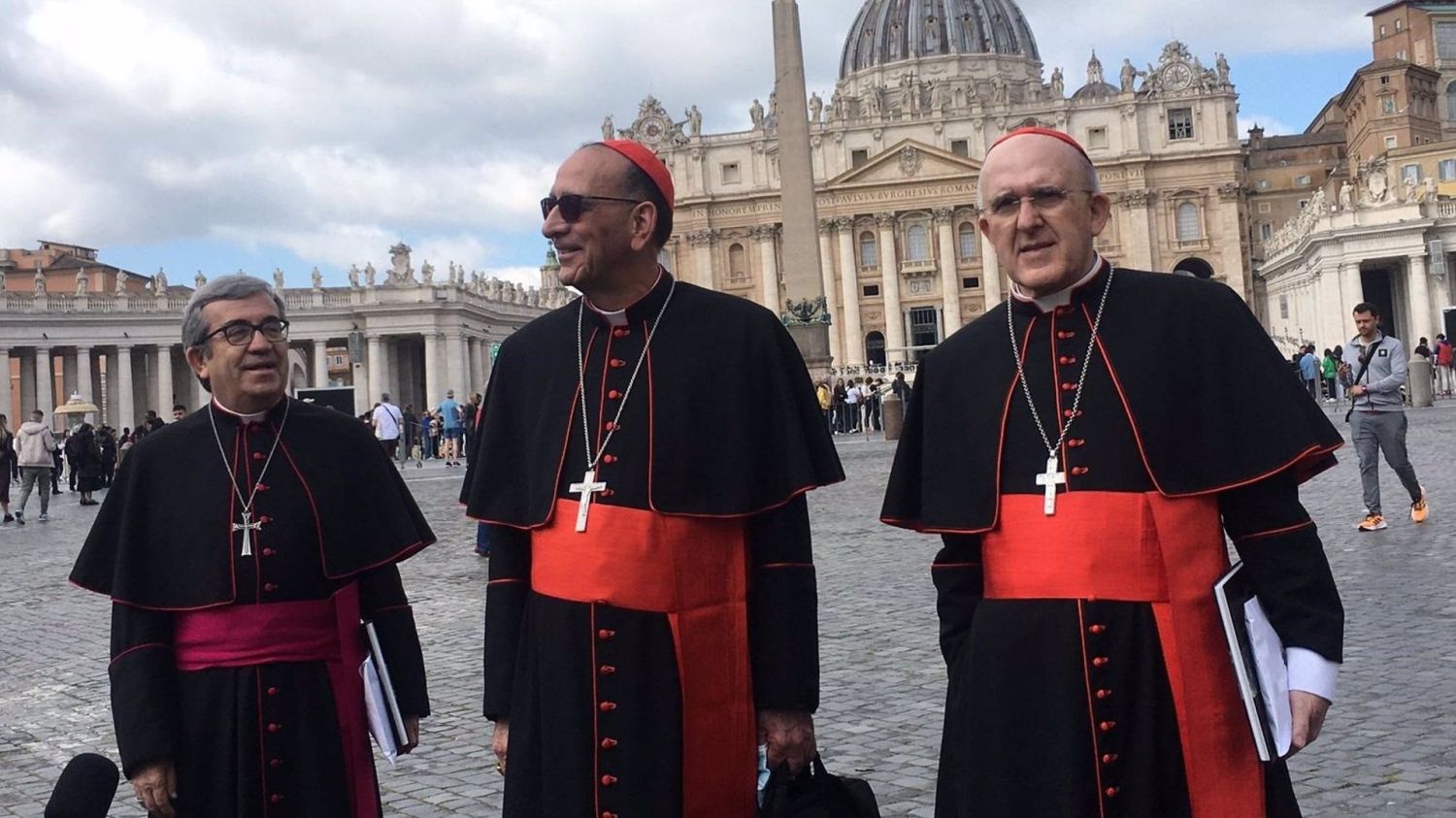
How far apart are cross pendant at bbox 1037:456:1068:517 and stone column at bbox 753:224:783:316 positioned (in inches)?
2858

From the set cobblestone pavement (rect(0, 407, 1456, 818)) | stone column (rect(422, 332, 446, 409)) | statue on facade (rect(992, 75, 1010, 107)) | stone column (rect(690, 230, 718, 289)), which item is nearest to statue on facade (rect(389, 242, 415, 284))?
stone column (rect(422, 332, 446, 409))

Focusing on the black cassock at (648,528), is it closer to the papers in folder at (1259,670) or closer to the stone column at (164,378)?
the papers in folder at (1259,670)

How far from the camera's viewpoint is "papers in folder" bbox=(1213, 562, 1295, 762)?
8.70 ft

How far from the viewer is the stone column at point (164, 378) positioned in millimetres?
57062

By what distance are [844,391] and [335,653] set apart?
35.2 m

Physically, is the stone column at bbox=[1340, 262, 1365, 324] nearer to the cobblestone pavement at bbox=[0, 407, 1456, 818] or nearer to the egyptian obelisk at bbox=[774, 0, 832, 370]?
the egyptian obelisk at bbox=[774, 0, 832, 370]

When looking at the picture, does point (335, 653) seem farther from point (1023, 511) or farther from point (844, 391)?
point (844, 391)

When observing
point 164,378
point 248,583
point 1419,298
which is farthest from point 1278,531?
point 164,378

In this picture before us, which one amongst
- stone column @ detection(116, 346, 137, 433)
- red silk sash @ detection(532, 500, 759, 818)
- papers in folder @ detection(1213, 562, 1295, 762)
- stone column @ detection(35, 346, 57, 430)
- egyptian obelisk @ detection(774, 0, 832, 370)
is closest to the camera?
papers in folder @ detection(1213, 562, 1295, 762)

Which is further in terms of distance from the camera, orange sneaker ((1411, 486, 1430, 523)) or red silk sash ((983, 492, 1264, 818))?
orange sneaker ((1411, 486, 1430, 523))

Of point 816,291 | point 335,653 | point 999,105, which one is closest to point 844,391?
point 816,291

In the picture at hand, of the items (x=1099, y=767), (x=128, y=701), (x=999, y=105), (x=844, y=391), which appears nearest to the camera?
(x=1099, y=767)

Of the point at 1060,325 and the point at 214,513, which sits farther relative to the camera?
the point at 214,513

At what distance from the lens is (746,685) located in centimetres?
314
